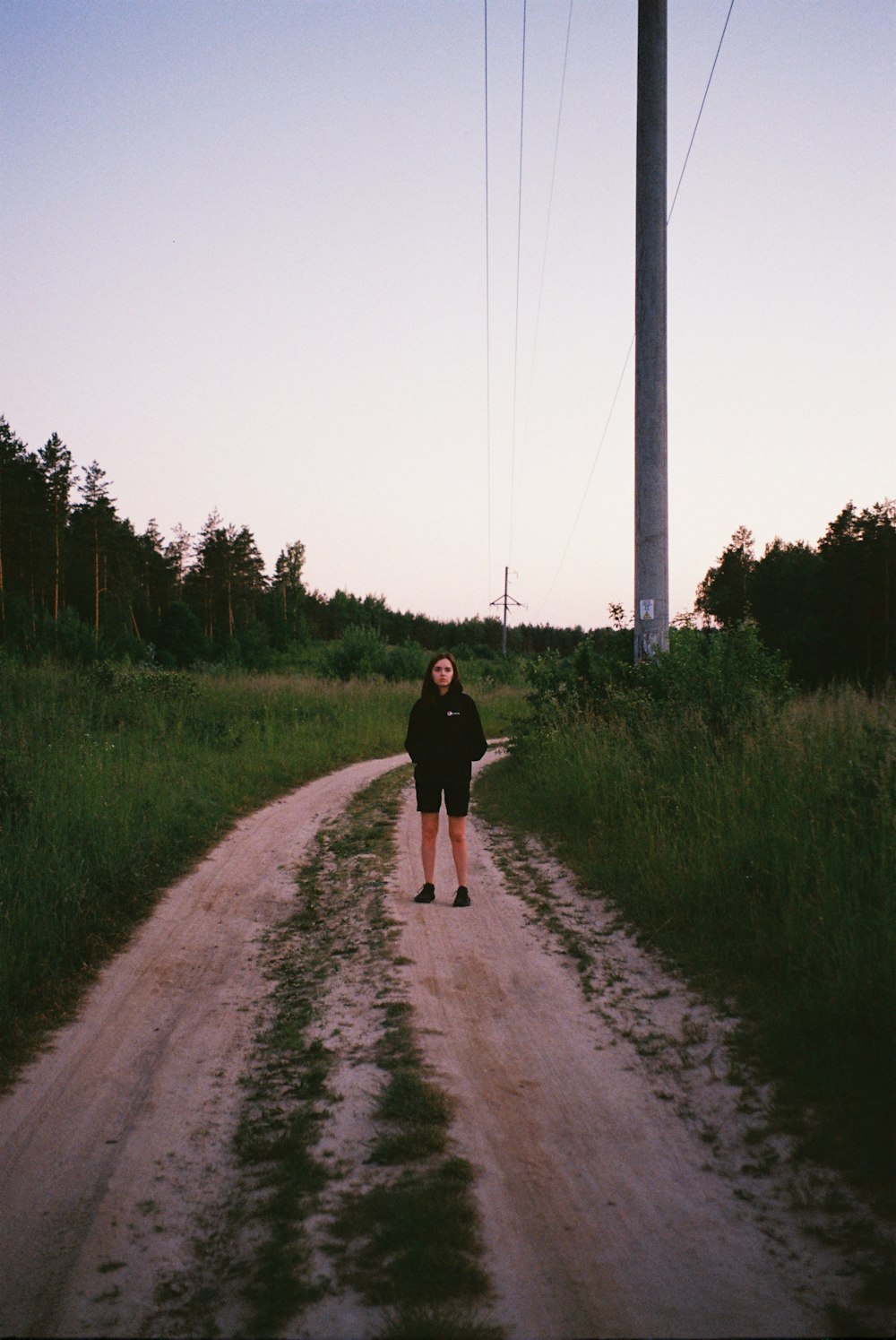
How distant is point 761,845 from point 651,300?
7.41 metres

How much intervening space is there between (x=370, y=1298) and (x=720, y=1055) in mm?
2195

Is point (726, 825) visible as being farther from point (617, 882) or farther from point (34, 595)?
point (34, 595)

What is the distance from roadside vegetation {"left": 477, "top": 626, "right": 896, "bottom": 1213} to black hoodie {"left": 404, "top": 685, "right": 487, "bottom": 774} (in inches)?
63.2

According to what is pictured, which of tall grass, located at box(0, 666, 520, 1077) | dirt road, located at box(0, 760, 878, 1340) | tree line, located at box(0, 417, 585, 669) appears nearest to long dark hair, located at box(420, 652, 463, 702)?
dirt road, located at box(0, 760, 878, 1340)

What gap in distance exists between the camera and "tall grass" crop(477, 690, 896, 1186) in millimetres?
3502

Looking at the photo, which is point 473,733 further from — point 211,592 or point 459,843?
point 211,592

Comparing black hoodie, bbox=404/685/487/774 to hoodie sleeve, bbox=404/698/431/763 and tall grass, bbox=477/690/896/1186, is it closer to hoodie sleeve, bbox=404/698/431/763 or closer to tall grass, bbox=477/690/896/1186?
hoodie sleeve, bbox=404/698/431/763

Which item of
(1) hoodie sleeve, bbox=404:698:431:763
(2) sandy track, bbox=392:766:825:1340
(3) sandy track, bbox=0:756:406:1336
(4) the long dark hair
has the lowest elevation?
(3) sandy track, bbox=0:756:406:1336

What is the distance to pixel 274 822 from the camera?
398 inches

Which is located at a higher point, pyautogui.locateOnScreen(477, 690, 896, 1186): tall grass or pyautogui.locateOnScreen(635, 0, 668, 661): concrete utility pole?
pyautogui.locateOnScreen(635, 0, 668, 661): concrete utility pole

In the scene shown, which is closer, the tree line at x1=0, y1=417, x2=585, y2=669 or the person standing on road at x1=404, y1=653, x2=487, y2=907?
the person standing on road at x1=404, y1=653, x2=487, y2=907

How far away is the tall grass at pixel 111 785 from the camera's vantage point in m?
5.30

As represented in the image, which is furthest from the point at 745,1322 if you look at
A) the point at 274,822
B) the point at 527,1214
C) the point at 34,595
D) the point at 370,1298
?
the point at 34,595

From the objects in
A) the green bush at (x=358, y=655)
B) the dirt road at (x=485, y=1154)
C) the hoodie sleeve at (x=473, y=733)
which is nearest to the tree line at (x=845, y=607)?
the green bush at (x=358, y=655)
